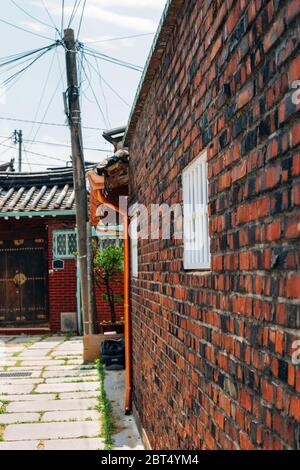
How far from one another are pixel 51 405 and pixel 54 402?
14 centimetres

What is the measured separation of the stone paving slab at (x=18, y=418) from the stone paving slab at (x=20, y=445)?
724mm

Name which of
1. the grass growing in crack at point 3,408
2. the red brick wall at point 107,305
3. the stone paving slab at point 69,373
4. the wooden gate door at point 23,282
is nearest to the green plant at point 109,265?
the red brick wall at point 107,305

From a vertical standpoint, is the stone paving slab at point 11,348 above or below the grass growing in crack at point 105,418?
below

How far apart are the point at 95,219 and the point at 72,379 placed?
2.63 m

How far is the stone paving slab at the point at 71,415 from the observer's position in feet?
19.2

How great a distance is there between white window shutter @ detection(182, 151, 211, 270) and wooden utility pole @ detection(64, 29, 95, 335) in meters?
7.24

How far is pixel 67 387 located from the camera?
738cm

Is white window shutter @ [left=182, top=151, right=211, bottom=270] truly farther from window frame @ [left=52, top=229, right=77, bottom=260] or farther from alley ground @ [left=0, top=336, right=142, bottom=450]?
window frame @ [left=52, top=229, right=77, bottom=260]

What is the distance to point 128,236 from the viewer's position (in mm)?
6496

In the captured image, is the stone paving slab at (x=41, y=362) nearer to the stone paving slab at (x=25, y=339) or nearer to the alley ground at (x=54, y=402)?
the alley ground at (x=54, y=402)

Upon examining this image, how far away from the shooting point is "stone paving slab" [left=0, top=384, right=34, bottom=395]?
23.6 feet

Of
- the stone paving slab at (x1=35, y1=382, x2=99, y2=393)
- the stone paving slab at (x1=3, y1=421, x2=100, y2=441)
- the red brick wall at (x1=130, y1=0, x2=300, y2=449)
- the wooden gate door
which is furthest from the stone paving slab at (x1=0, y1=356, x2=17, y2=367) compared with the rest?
the red brick wall at (x1=130, y1=0, x2=300, y2=449)
